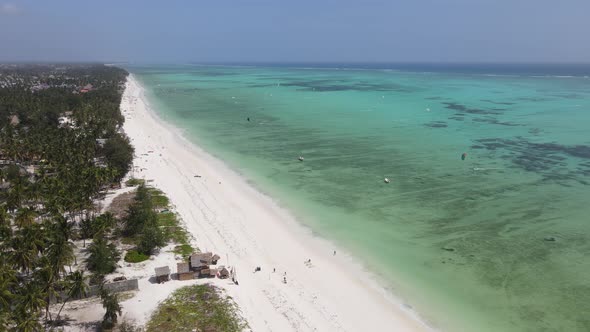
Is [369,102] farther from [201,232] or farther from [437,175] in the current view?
[201,232]

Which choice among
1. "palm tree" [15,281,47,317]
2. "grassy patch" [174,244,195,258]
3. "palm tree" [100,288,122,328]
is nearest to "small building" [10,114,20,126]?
"grassy patch" [174,244,195,258]

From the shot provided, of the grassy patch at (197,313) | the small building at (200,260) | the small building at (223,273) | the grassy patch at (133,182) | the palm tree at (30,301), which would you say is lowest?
the grassy patch at (197,313)

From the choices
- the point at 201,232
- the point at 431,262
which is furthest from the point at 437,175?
the point at 201,232

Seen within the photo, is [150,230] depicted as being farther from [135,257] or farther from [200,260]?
[200,260]

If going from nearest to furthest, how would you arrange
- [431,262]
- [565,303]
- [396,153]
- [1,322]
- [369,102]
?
1. [1,322]
2. [565,303]
3. [431,262]
4. [396,153]
5. [369,102]

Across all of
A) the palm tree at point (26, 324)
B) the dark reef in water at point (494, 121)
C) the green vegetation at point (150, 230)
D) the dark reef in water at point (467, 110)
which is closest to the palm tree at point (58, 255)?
the palm tree at point (26, 324)

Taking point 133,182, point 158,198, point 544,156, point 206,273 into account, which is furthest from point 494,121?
point 206,273

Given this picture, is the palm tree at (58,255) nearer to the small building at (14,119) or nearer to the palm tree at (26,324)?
the palm tree at (26,324)
